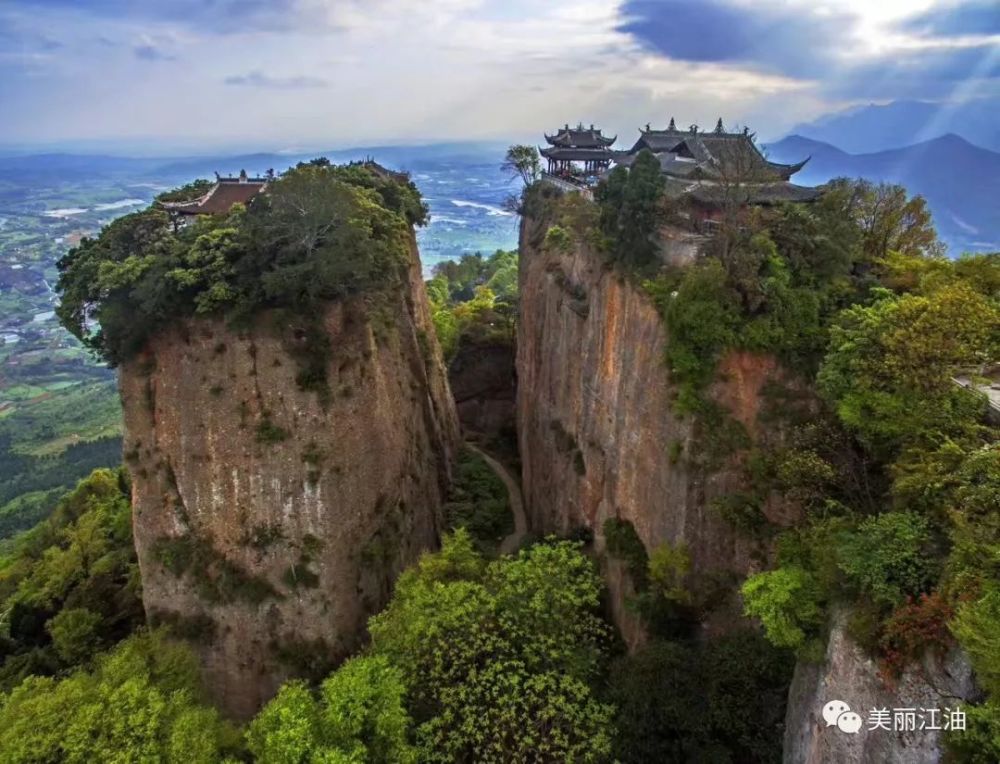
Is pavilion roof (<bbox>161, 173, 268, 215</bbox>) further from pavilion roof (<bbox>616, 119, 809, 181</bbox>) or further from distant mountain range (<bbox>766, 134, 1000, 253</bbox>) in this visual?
distant mountain range (<bbox>766, 134, 1000, 253</bbox>)

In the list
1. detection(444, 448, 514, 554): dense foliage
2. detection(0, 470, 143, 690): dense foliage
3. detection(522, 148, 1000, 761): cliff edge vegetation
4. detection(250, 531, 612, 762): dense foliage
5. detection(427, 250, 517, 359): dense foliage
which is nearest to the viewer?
detection(522, 148, 1000, 761): cliff edge vegetation

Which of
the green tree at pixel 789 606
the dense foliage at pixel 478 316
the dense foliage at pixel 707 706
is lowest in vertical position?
the dense foliage at pixel 707 706

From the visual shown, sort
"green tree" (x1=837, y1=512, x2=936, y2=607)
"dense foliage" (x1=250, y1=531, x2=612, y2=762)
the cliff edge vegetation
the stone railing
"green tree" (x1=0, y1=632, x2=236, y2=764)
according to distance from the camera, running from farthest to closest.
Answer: the stone railing < "dense foliage" (x1=250, y1=531, x2=612, y2=762) < "green tree" (x1=0, y1=632, x2=236, y2=764) < "green tree" (x1=837, y1=512, x2=936, y2=607) < the cliff edge vegetation

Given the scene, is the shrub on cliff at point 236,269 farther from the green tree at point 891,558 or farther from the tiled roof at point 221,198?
the green tree at point 891,558

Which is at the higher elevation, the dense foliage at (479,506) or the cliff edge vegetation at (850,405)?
the cliff edge vegetation at (850,405)

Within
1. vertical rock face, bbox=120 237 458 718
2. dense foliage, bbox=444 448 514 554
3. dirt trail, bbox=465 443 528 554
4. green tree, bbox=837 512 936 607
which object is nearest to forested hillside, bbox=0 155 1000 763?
green tree, bbox=837 512 936 607

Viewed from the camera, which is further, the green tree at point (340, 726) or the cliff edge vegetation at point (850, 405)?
the green tree at point (340, 726)

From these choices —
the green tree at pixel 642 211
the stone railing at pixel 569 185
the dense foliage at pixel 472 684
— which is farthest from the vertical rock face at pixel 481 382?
the dense foliage at pixel 472 684
